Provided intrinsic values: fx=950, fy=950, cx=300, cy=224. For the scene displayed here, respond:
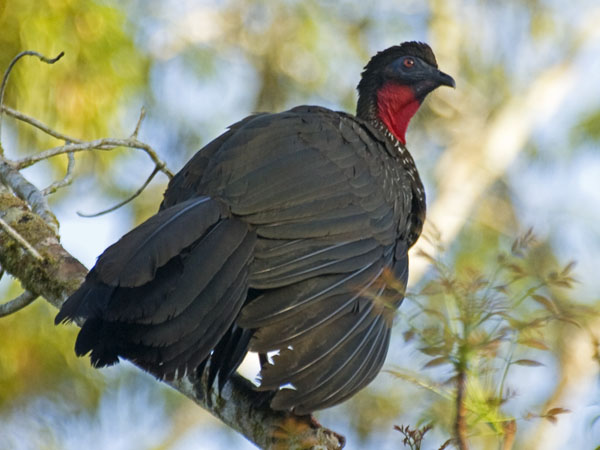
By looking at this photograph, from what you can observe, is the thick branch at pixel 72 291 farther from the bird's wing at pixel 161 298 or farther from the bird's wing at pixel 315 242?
the bird's wing at pixel 161 298

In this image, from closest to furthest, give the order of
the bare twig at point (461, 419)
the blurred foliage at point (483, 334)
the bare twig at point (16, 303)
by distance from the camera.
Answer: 1. the bare twig at point (461, 419)
2. the blurred foliage at point (483, 334)
3. the bare twig at point (16, 303)

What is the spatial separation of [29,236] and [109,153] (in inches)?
131

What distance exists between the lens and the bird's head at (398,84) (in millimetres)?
4992

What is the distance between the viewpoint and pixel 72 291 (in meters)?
3.20

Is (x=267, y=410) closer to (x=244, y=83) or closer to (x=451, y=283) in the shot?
(x=451, y=283)

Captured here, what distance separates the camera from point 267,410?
298 centimetres

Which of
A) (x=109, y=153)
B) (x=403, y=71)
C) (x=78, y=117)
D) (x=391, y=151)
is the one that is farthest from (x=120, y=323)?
(x=109, y=153)

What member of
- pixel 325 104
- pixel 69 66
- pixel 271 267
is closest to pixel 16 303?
pixel 271 267

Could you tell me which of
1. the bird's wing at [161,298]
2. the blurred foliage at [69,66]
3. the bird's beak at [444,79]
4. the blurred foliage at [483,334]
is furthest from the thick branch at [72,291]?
the bird's beak at [444,79]

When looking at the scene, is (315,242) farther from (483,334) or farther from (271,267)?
(483,334)

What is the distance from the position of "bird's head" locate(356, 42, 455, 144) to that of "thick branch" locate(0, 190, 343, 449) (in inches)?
82.3

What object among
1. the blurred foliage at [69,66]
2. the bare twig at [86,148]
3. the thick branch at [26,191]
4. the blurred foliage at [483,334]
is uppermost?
the blurred foliage at [69,66]

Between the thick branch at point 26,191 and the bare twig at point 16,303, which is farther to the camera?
the thick branch at point 26,191

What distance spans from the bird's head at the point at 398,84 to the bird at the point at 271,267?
845mm
